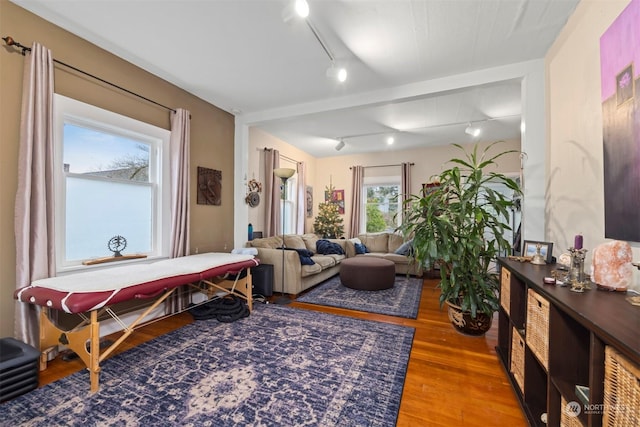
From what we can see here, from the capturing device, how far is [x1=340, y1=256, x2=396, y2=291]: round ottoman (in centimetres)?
392

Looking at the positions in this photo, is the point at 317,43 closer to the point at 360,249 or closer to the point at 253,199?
the point at 253,199

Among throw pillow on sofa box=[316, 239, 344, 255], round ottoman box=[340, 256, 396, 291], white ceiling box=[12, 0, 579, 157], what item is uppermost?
white ceiling box=[12, 0, 579, 157]

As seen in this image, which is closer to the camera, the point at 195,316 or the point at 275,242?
the point at 195,316

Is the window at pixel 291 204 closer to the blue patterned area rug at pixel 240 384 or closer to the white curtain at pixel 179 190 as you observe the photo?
the white curtain at pixel 179 190

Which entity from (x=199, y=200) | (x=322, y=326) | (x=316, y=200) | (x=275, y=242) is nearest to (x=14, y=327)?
(x=199, y=200)

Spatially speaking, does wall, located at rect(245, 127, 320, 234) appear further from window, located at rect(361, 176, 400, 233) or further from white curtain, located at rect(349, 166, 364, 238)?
window, located at rect(361, 176, 400, 233)

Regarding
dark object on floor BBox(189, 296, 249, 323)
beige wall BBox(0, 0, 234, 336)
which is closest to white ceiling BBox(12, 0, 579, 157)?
beige wall BBox(0, 0, 234, 336)

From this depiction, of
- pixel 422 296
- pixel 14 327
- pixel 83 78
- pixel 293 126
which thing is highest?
→ pixel 293 126

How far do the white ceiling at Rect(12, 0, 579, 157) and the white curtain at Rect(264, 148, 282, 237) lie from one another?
1252mm

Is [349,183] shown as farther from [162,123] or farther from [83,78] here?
[83,78]

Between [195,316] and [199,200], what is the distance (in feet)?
4.73

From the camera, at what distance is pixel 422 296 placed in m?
3.77

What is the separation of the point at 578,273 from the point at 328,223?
4.96 meters

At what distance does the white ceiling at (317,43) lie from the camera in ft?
6.50
